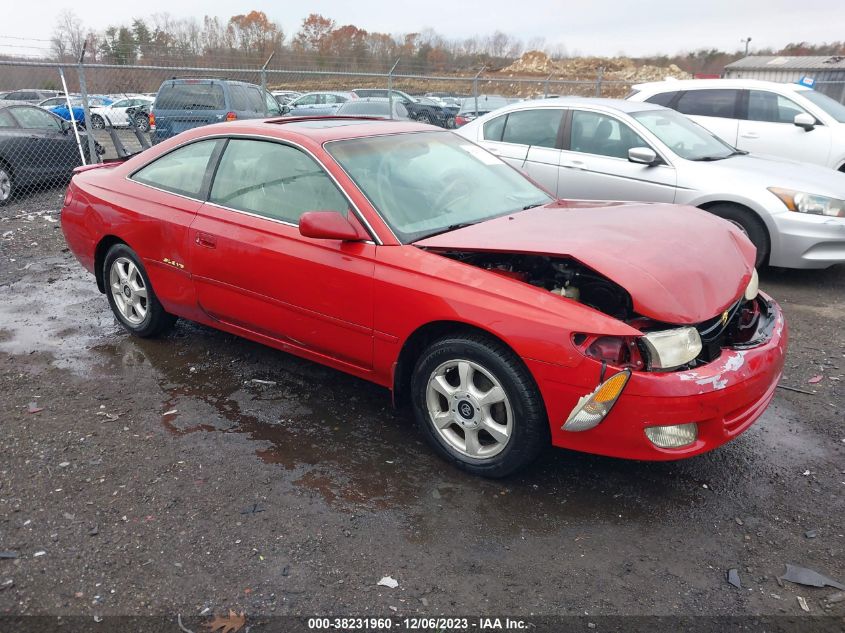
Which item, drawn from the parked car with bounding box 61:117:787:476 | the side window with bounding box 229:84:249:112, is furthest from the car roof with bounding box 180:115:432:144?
the side window with bounding box 229:84:249:112

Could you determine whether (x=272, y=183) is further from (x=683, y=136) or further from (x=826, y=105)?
(x=826, y=105)

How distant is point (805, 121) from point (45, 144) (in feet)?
36.0

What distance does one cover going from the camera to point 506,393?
2955mm

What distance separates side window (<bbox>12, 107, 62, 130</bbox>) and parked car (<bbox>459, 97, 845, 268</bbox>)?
756 cm

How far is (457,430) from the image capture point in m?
3.31

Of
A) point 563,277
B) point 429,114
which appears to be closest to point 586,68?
point 429,114

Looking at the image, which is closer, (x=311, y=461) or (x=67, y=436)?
(x=311, y=461)

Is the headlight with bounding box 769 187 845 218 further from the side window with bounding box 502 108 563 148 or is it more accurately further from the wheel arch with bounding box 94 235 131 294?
the wheel arch with bounding box 94 235 131 294

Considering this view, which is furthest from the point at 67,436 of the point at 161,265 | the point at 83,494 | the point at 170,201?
the point at 170,201

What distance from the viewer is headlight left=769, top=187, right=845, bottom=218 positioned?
19.0ft

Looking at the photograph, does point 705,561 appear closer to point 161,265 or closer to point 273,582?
point 273,582

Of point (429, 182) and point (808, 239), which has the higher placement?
point (429, 182)

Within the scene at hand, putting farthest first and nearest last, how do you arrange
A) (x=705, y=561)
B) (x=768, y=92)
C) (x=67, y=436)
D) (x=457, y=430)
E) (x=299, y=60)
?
(x=299, y=60) → (x=768, y=92) → (x=67, y=436) → (x=457, y=430) → (x=705, y=561)

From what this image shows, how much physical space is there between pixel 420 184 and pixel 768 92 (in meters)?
6.92
